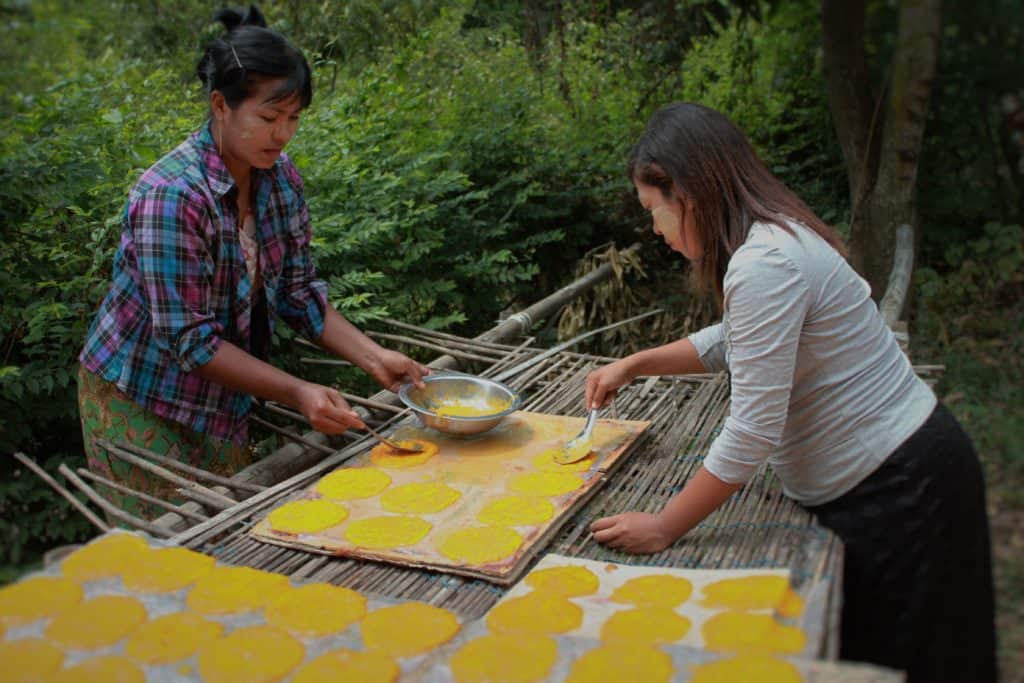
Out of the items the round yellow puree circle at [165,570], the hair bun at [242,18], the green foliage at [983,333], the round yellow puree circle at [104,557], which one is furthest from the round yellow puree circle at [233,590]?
the green foliage at [983,333]

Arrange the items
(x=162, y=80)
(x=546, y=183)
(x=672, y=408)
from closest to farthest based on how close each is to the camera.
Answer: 1. (x=672, y=408)
2. (x=162, y=80)
3. (x=546, y=183)

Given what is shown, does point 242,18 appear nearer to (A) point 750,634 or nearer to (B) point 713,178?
(B) point 713,178

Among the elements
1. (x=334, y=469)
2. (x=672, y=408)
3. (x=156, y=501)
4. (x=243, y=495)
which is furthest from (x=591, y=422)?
(x=156, y=501)

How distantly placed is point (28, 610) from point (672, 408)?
5.89ft

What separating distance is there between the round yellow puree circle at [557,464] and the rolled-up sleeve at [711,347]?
382 mm

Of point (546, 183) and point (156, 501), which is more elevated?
point (546, 183)

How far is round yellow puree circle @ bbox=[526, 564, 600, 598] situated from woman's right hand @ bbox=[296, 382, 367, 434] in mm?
642

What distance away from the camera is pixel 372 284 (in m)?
3.31

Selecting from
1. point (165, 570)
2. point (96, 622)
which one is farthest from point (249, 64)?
point (96, 622)

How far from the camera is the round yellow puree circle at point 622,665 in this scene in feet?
3.75

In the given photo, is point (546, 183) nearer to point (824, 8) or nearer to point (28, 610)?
point (824, 8)

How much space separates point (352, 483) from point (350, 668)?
0.76 metres

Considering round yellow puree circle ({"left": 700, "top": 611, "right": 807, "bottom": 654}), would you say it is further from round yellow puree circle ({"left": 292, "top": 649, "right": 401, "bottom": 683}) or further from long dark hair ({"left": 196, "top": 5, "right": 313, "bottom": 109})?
long dark hair ({"left": 196, "top": 5, "right": 313, "bottom": 109})

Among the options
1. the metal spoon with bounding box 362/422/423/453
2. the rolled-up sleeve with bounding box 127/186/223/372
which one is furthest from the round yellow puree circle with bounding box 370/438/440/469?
the rolled-up sleeve with bounding box 127/186/223/372
